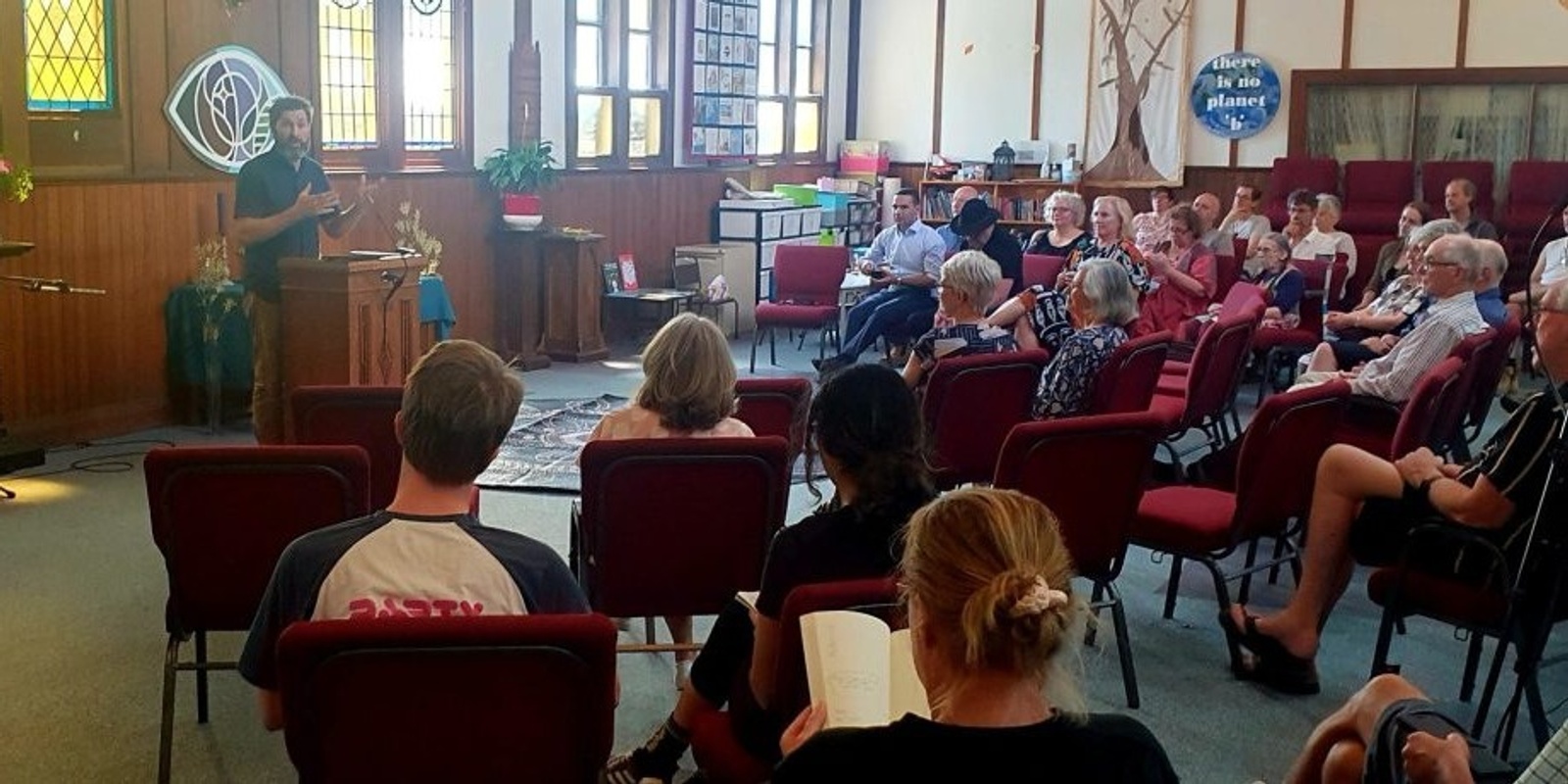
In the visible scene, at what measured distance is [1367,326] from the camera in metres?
7.46

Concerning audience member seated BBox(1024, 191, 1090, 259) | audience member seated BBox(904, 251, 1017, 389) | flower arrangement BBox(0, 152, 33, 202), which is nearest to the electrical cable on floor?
flower arrangement BBox(0, 152, 33, 202)

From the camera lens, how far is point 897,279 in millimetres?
10039

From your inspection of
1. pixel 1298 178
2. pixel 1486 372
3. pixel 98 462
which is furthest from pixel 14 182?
pixel 1298 178

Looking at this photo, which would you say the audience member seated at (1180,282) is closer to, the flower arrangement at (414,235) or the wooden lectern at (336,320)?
the wooden lectern at (336,320)

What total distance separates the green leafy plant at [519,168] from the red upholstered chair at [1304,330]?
15.5ft

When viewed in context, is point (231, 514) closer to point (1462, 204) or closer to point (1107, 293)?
point (1107, 293)

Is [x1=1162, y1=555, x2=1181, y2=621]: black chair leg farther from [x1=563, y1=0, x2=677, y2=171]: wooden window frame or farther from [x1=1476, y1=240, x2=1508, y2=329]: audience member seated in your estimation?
[x1=563, y1=0, x2=677, y2=171]: wooden window frame

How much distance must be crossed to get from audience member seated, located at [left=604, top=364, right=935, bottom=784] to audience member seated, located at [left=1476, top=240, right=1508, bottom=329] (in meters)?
3.67

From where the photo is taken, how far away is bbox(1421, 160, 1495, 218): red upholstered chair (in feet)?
40.6

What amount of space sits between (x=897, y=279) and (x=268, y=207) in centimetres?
446

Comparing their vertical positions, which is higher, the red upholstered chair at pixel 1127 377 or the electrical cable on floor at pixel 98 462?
the red upholstered chair at pixel 1127 377

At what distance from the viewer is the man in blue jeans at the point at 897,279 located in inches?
389

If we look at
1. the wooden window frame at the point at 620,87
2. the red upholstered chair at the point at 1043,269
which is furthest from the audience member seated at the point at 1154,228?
the wooden window frame at the point at 620,87

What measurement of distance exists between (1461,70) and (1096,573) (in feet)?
33.5
